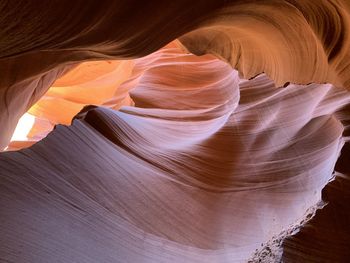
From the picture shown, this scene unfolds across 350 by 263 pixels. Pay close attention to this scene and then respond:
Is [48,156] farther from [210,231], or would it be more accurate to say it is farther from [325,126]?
[325,126]

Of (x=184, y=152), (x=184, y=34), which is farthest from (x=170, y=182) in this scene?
(x=184, y=34)

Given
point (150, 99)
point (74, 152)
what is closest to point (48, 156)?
point (74, 152)

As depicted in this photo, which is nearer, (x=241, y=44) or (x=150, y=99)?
(x=241, y=44)

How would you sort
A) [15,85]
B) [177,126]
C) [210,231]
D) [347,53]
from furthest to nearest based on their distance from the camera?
1. [177,126]
2. [15,85]
3. [347,53]
4. [210,231]

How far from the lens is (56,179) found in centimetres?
Result: 171

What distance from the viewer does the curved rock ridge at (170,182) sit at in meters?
A: 1.52

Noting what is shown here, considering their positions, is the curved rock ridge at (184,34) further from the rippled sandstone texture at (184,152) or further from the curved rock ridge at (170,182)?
the curved rock ridge at (170,182)

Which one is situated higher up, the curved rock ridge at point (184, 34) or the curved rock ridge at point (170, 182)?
the curved rock ridge at point (184, 34)

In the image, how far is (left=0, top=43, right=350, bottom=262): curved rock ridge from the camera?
4.98 feet

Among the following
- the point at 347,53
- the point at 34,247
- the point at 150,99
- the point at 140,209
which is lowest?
the point at 150,99

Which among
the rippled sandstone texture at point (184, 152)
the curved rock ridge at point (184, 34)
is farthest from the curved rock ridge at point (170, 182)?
the curved rock ridge at point (184, 34)

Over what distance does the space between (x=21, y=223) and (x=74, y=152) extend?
0.51 m

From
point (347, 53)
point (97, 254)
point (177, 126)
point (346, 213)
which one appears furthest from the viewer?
point (177, 126)

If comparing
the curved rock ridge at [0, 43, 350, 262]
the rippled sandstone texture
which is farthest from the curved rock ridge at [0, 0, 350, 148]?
the curved rock ridge at [0, 43, 350, 262]
